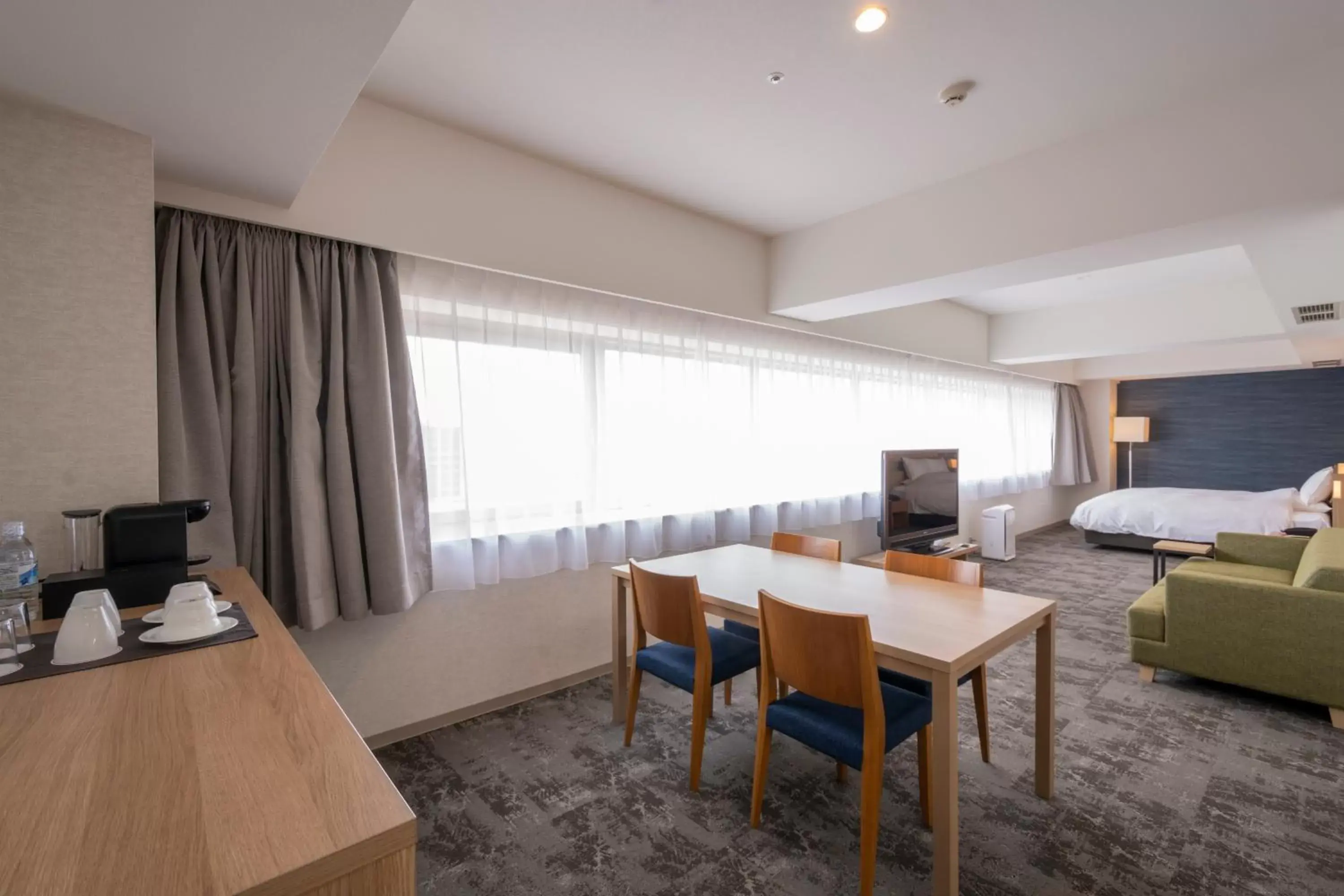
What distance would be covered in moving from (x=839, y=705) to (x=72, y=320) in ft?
7.87

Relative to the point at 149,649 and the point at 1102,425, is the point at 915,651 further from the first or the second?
the point at 1102,425

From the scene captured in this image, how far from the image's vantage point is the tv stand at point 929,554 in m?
4.47

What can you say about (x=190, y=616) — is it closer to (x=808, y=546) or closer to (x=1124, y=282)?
(x=808, y=546)

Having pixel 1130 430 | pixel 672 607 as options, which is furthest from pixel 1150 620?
pixel 1130 430

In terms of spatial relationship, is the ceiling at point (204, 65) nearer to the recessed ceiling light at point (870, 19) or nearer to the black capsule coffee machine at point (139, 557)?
the black capsule coffee machine at point (139, 557)

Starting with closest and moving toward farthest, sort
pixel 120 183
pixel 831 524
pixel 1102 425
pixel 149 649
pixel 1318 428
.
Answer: pixel 149 649, pixel 120 183, pixel 831 524, pixel 1318 428, pixel 1102 425

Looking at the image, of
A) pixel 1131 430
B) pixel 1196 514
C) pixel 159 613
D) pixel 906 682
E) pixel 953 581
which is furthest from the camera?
pixel 1131 430

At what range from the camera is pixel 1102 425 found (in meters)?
8.61

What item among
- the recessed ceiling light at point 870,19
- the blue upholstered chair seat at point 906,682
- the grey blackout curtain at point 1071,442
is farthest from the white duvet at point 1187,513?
the recessed ceiling light at point 870,19

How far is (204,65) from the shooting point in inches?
54.9

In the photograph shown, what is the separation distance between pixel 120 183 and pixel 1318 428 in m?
10.8

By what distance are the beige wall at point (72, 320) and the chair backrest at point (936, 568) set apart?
2.74 m

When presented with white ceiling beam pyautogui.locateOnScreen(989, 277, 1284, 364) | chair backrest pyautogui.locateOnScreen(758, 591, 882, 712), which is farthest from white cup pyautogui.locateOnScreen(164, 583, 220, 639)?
white ceiling beam pyautogui.locateOnScreen(989, 277, 1284, 364)

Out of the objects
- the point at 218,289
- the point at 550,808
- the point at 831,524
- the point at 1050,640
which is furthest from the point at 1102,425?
the point at 218,289
